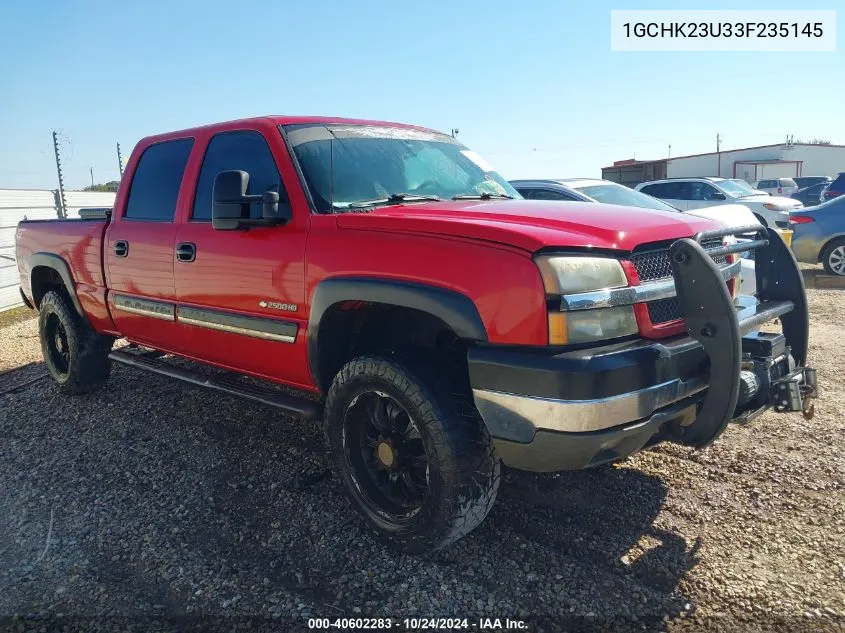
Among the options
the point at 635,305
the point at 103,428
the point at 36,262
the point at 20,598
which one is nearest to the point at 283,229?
the point at 635,305

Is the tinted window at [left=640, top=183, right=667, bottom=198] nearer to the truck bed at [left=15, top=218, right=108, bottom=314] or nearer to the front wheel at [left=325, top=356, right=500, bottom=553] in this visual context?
the truck bed at [left=15, top=218, right=108, bottom=314]

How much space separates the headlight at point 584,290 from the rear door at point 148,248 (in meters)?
2.58

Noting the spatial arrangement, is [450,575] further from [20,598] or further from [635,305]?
[20,598]

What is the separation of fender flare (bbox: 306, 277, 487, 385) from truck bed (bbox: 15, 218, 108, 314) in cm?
245

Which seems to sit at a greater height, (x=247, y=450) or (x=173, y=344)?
(x=173, y=344)

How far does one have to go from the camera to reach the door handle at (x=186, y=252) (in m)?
3.76

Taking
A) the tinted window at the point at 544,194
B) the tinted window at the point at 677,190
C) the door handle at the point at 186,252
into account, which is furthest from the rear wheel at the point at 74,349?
the tinted window at the point at 677,190

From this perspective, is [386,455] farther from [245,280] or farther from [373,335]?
[245,280]

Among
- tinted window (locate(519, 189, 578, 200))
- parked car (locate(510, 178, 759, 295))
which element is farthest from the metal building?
tinted window (locate(519, 189, 578, 200))

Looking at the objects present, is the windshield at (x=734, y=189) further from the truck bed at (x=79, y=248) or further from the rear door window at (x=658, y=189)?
the truck bed at (x=79, y=248)

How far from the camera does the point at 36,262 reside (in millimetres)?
5453

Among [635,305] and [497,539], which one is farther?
[497,539]

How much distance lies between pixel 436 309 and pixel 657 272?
37.1 inches

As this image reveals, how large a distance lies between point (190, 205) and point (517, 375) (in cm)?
255
